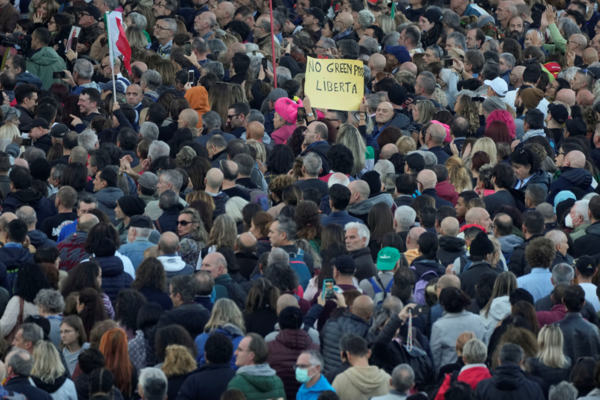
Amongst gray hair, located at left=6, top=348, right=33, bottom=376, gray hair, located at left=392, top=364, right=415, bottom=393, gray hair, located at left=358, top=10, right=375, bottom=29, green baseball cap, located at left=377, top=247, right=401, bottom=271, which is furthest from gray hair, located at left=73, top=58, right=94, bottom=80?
gray hair, located at left=392, top=364, right=415, bottom=393

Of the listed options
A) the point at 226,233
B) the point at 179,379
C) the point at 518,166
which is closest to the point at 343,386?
the point at 179,379

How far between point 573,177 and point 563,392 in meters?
5.68

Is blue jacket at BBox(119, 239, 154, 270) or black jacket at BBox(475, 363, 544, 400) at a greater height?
black jacket at BBox(475, 363, 544, 400)

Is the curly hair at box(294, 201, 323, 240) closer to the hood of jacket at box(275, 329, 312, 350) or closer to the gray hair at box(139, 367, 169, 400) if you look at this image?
the hood of jacket at box(275, 329, 312, 350)

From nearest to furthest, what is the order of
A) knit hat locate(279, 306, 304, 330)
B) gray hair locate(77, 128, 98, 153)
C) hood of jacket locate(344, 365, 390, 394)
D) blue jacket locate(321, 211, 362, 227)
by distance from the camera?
hood of jacket locate(344, 365, 390, 394) < knit hat locate(279, 306, 304, 330) < blue jacket locate(321, 211, 362, 227) < gray hair locate(77, 128, 98, 153)

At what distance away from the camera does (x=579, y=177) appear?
12.9 m

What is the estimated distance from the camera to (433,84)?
15891 millimetres

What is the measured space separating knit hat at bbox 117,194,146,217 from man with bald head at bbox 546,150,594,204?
460cm

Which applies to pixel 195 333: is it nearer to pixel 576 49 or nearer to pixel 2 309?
pixel 2 309

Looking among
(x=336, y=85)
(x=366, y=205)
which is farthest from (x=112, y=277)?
(x=336, y=85)

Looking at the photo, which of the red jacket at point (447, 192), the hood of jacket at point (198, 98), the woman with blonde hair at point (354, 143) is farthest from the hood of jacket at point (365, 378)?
the hood of jacket at point (198, 98)

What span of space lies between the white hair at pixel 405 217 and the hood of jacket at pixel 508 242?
859 mm

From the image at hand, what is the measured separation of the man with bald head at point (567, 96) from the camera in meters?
15.6

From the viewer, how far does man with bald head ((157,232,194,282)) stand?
9922 mm
